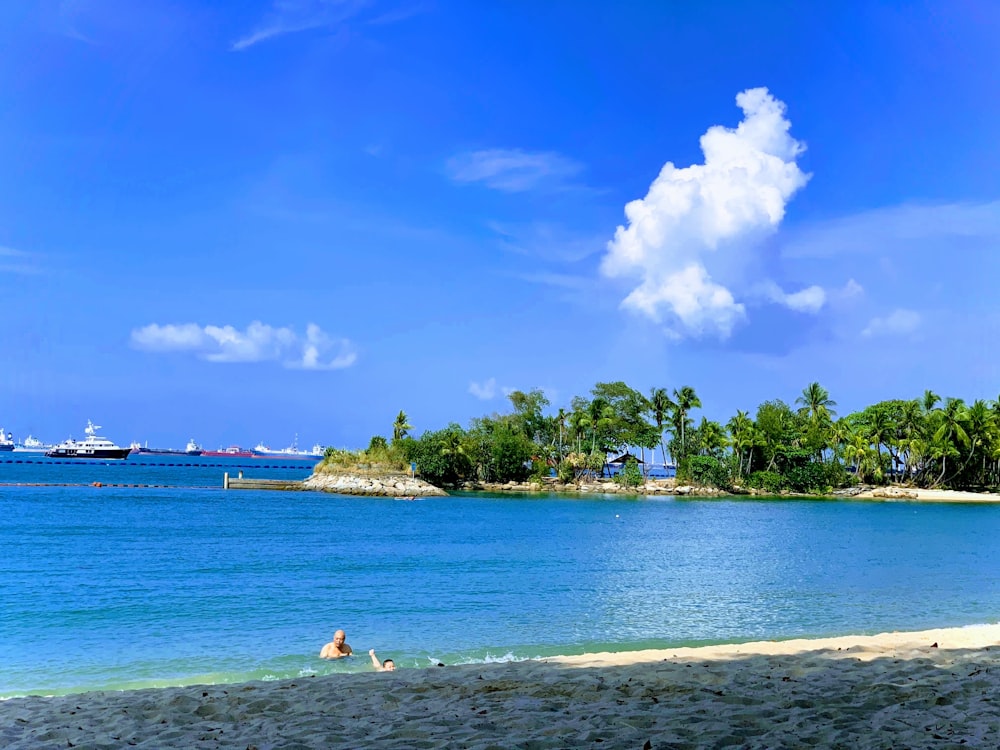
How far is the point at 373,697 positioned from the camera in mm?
9766

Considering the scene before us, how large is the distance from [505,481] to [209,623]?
254 ft

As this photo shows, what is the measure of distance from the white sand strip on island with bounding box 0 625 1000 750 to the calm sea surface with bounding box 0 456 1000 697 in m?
4.40

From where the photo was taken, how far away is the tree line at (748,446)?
89.2m

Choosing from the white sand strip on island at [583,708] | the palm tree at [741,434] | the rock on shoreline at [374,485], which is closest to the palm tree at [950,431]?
the palm tree at [741,434]

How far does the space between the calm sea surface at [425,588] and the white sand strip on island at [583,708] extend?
4.40 m

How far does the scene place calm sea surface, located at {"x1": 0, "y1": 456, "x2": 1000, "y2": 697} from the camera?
16.3 m

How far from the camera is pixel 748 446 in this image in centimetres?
9200

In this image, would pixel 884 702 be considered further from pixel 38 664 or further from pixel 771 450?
pixel 771 450

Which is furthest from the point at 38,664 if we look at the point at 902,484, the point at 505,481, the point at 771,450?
the point at 902,484

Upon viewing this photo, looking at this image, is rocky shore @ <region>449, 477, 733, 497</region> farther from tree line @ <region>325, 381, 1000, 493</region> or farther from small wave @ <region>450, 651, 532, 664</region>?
small wave @ <region>450, 651, 532, 664</region>

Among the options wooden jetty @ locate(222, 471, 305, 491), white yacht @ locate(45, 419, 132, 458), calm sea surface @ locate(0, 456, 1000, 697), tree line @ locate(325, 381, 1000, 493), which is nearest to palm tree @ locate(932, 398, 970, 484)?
tree line @ locate(325, 381, 1000, 493)

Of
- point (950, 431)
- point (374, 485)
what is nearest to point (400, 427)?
point (374, 485)

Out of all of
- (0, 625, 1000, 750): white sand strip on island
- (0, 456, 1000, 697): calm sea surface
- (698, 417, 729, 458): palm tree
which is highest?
(698, 417, 729, 458): palm tree

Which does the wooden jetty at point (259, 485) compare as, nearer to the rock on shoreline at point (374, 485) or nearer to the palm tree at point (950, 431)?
the rock on shoreline at point (374, 485)
